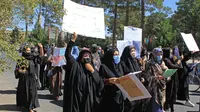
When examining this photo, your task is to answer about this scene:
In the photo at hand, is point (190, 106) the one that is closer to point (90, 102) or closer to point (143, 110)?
point (143, 110)

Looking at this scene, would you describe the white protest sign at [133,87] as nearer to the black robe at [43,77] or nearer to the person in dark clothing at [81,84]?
the person in dark clothing at [81,84]

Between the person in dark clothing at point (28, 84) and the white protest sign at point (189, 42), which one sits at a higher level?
the white protest sign at point (189, 42)

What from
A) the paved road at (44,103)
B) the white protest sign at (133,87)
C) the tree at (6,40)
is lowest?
the paved road at (44,103)

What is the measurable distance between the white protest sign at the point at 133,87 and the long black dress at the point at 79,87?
0.49 m

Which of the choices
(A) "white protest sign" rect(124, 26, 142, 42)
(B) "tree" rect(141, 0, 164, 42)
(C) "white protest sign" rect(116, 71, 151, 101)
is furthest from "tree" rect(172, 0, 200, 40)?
(C) "white protest sign" rect(116, 71, 151, 101)

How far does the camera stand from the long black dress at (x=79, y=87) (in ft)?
16.5

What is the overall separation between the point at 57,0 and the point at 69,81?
3.29 meters

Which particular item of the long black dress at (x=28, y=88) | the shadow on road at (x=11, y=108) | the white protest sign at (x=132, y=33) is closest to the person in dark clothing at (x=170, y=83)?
the white protest sign at (x=132, y=33)

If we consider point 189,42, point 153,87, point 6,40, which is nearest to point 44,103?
point 6,40

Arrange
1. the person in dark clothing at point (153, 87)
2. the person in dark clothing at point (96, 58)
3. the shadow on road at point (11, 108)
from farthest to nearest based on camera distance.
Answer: the person in dark clothing at point (96, 58)
the shadow on road at point (11, 108)
the person in dark clothing at point (153, 87)

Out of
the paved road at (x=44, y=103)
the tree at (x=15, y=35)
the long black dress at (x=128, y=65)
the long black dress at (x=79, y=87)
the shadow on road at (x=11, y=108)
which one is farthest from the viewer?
the paved road at (x=44, y=103)

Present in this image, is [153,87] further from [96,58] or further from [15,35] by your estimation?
[96,58]

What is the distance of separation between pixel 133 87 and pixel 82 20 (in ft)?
7.15

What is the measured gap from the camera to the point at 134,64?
565cm
